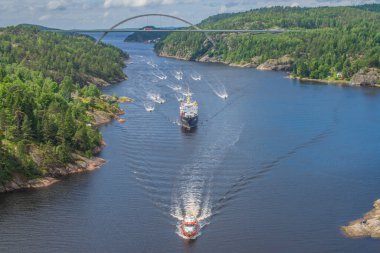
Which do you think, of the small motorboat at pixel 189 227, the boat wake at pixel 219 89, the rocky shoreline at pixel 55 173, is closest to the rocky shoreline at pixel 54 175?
the rocky shoreline at pixel 55 173

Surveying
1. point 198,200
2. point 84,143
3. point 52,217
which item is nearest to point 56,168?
point 84,143

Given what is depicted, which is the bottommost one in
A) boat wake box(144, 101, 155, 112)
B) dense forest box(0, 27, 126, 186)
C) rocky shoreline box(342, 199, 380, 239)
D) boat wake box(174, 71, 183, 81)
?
rocky shoreline box(342, 199, 380, 239)

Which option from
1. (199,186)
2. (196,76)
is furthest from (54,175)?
(196,76)

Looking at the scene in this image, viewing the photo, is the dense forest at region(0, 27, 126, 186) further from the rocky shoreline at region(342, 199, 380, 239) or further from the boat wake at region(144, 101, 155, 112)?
the rocky shoreline at region(342, 199, 380, 239)

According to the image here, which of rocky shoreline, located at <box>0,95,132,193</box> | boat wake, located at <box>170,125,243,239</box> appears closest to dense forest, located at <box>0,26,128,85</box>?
rocky shoreline, located at <box>0,95,132,193</box>

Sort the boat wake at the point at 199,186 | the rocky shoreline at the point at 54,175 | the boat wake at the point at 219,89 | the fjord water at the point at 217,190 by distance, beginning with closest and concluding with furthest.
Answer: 1. the fjord water at the point at 217,190
2. the boat wake at the point at 199,186
3. the rocky shoreline at the point at 54,175
4. the boat wake at the point at 219,89

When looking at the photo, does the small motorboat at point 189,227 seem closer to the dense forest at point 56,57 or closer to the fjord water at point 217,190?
the fjord water at point 217,190

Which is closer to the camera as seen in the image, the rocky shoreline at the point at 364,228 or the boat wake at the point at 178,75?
the rocky shoreline at the point at 364,228
